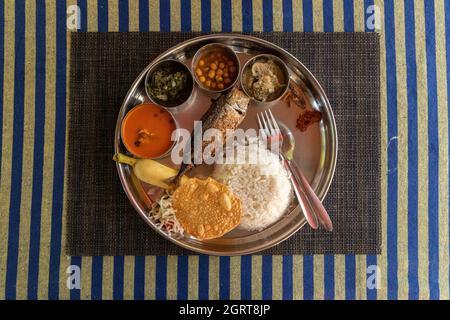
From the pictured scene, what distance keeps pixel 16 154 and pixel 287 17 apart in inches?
62.9

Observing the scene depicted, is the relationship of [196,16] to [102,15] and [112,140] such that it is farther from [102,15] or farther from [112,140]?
[112,140]

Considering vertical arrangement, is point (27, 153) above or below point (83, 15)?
below

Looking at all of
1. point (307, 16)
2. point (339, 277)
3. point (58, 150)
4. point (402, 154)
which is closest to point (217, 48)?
point (307, 16)

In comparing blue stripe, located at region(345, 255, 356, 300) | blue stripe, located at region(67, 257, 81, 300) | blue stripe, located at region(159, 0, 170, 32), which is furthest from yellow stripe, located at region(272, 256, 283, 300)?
blue stripe, located at region(159, 0, 170, 32)

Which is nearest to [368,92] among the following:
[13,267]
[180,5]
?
[180,5]

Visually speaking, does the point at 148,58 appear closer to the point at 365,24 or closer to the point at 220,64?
the point at 220,64

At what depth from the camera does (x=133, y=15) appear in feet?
7.43

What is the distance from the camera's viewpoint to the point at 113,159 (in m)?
2.12

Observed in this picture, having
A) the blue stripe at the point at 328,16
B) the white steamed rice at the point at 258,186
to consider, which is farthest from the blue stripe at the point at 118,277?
the blue stripe at the point at 328,16

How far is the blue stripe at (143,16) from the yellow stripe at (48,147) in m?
0.46

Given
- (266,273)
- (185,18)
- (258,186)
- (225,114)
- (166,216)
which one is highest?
(185,18)

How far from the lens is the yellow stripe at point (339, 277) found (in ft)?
7.44

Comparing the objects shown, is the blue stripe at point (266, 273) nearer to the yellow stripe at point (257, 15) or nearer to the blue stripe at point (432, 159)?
the blue stripe at point (432, 159)

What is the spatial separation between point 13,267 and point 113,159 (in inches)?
31.5
